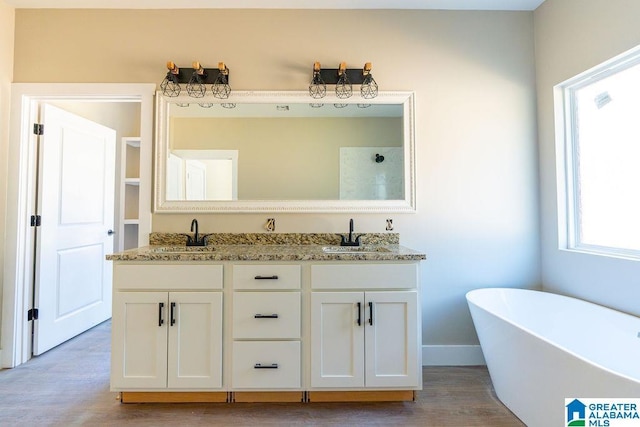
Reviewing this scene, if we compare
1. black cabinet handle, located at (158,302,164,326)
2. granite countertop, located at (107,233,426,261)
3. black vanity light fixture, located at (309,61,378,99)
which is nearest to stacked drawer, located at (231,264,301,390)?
granite countertop, located at (107,233,426,261)

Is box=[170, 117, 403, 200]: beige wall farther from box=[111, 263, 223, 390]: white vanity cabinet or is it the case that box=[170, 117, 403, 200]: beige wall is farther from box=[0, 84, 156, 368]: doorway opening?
box=[111, 263, 223, 390]: white vanity cabinet

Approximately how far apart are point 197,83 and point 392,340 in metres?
2.19

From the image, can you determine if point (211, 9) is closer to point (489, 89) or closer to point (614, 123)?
point (489, 89)

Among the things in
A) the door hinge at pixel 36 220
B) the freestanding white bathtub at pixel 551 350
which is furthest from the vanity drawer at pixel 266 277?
the door hinge at pixel 36 220

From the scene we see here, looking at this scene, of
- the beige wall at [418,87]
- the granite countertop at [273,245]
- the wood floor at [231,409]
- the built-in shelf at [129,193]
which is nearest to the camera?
the wood floor at [231,409]

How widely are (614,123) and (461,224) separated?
1.08 meters

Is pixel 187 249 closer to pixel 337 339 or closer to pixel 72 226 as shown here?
pixel 337 339

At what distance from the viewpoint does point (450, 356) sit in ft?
7.59

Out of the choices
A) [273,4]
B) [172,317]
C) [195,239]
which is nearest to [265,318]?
[172,317]

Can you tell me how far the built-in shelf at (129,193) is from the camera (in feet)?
11.3

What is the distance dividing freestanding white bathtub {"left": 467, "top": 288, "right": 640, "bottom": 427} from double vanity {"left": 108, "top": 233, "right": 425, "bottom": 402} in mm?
442

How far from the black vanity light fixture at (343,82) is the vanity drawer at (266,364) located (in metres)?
1.73

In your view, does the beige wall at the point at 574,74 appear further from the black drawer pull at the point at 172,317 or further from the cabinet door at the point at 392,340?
the black drawer pull at the point at 172,317

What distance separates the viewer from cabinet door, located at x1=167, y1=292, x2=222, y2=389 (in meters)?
1.75
